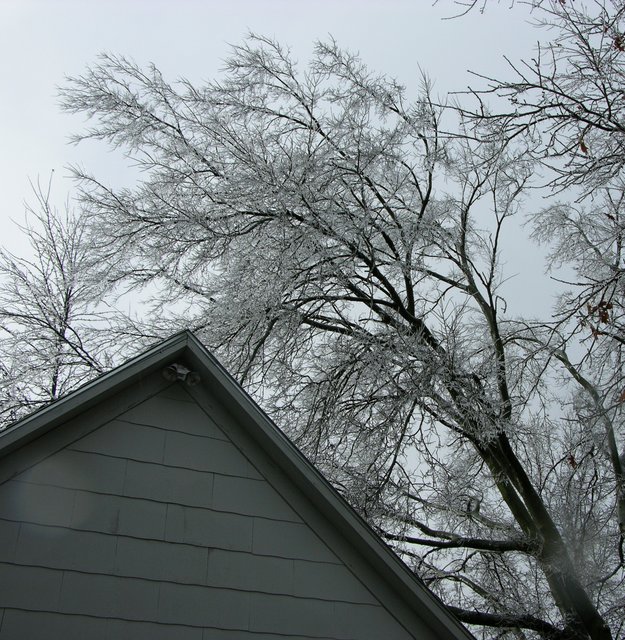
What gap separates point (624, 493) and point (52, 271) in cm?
1086

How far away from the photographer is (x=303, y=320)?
11.1m

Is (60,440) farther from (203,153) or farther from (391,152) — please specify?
(391,152)

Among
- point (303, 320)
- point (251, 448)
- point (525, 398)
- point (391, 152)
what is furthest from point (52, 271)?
point (251, 448)

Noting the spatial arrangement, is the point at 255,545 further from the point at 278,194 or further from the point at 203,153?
the point at 203,153

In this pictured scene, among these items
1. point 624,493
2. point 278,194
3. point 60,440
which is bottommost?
point 60,440

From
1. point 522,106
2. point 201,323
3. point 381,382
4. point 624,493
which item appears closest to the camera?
point 522,106

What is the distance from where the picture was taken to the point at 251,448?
17.9 ft

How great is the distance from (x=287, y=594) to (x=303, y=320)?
6.39 metres

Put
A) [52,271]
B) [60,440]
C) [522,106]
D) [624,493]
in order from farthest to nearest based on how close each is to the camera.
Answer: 1. [52,271]
2. [624,493]
3. [522,106]
4. [60,440]

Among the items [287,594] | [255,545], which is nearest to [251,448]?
[255,545]

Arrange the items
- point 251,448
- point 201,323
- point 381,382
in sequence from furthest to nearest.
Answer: point 201,323, point 381,382, point 251,448

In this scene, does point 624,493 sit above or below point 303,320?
below

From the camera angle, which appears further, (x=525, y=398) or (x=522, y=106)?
(x=525, y=398)

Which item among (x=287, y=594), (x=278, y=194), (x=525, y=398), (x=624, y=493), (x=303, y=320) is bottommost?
(x=287, y=594)
